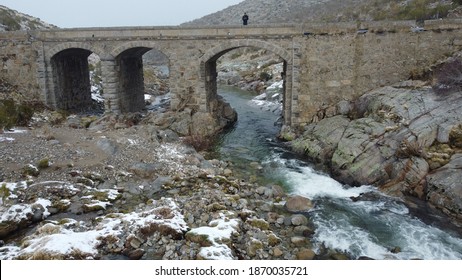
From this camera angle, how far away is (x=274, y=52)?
24797 mm

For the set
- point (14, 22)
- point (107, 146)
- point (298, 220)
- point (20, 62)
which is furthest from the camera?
point (14, 22)

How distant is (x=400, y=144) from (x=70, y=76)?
25390mm

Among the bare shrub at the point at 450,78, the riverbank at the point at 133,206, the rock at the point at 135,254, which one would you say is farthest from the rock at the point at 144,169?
the bare shrub at the point at 450,78

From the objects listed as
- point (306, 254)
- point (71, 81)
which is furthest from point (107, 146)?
point (71, 81)

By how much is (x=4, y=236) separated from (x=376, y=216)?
45.7ft

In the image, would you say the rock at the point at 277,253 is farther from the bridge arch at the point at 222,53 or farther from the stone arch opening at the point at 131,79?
the stone arch opening at the point at 131,79

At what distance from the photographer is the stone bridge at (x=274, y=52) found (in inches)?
941

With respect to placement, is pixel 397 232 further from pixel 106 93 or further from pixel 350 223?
pixel 106 93

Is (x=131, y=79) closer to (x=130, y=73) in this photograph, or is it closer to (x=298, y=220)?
(x=130, y=73)

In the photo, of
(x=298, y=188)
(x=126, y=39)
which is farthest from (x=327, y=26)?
(x=126, y=39)

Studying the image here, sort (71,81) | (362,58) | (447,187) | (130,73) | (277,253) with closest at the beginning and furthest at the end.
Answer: (277,253), (447,187), (362,58), (130,73), (71,81)

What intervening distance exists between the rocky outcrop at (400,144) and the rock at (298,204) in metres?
3.60

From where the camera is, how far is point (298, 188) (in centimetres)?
1847

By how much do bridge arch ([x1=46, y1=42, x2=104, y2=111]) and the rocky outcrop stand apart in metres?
17.4
